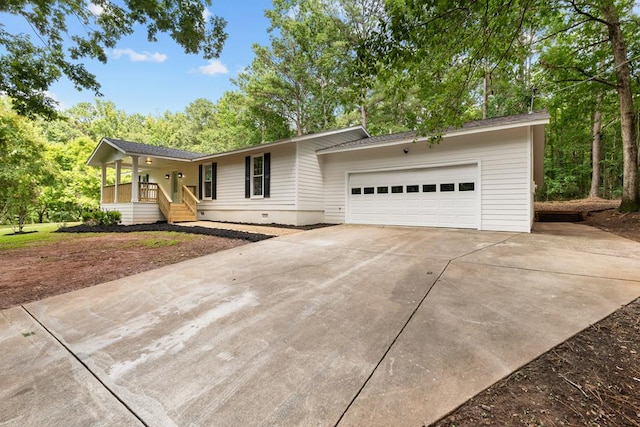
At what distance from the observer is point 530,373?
184 centimetres

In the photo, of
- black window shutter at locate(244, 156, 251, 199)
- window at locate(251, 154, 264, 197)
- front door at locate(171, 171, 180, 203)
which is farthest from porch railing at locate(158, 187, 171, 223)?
window at locate(251, 154, 264, 197)

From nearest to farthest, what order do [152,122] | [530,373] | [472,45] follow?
[530,373], [472,45], [152,122]

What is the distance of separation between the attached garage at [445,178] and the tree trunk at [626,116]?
2.46 metres

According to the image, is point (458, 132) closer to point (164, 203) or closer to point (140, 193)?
point (164, 203)

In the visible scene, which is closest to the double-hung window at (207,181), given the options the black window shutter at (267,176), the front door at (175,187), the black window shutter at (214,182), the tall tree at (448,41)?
the black window shutter at (214,182)

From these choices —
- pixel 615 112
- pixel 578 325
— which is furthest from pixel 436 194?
pixel 615 112

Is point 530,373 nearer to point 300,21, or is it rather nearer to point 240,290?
point 240,290

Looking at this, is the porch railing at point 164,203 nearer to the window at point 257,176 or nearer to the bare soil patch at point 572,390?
the window at point 257,176

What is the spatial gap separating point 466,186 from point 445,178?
0.68 metres

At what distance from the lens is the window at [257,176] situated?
461 inches

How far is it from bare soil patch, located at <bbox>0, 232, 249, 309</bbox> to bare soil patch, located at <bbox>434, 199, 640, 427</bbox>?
5.17 m

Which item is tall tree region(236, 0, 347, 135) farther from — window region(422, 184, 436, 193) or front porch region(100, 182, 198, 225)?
window region(422, 184, 436, 193)

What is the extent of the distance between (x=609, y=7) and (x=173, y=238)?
16.3 meters

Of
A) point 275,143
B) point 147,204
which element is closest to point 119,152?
point 147,204
